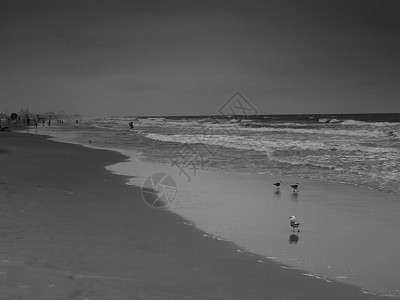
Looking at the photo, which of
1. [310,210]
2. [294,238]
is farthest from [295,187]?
[294,238]

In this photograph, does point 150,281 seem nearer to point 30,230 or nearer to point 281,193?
point 30,230

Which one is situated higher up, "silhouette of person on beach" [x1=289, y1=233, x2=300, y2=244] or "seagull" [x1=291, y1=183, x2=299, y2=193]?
"seagull" [x1=291, y1=183, x2=299, y2=193]

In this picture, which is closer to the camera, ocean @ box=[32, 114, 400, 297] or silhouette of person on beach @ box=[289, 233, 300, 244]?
ocean @ box=[32, 114, 400, 297]

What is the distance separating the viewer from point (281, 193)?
36.7ft

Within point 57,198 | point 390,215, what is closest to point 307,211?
point 390,215

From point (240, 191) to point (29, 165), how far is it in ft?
31.0

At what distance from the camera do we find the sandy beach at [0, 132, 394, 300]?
182 inches

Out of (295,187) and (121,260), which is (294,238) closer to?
(121,260)

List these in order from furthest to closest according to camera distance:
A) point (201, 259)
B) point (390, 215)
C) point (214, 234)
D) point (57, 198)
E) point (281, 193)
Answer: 1. point (281, 193)
2. point (57, 198)
3. point (390, 215)
4. point (214, 234)
5. point (201, 259)

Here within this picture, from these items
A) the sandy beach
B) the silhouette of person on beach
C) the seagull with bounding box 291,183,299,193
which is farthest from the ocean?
the sandy beach

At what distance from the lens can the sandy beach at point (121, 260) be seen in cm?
463

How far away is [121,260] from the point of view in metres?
5.62

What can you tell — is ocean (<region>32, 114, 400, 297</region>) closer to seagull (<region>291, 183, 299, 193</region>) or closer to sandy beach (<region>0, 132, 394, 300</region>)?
seagull (<region>291, 183, 299, 193</region>)

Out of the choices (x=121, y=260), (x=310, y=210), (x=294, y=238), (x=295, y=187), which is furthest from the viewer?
(x=295, y=187)
